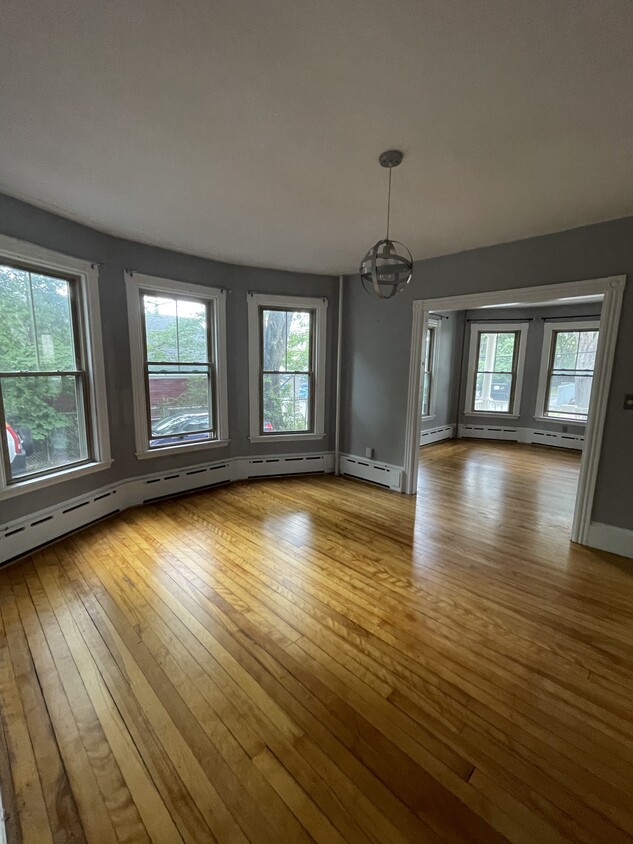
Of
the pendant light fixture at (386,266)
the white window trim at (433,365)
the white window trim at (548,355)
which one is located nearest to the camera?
the pendant light fixture at (386,266)

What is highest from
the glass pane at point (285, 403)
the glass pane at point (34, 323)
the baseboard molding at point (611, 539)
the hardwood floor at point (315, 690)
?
the glass pane at point (34, 323)

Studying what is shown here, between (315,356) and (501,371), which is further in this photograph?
(501,371)

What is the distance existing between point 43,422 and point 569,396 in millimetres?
8217

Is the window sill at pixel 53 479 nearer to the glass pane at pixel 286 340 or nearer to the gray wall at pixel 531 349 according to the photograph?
the glass pane at pixel 286 340

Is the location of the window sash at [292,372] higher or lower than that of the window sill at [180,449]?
higher

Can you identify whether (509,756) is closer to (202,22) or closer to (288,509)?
(288,509)

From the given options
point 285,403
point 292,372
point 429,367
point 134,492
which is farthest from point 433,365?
point 134,492

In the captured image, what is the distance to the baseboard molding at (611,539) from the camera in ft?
9.90

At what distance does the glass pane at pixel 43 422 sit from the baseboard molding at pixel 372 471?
10.2ft

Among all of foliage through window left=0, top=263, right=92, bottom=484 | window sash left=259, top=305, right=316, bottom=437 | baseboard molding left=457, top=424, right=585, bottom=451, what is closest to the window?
baseboard molding left=457, top=424, right=585, bottom=451

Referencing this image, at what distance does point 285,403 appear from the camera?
196 inches

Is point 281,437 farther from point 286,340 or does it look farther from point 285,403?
point 286,340

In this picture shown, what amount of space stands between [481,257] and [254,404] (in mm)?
3056

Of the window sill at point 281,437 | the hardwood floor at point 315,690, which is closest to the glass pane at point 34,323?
the hardwood floor at point 315,690
